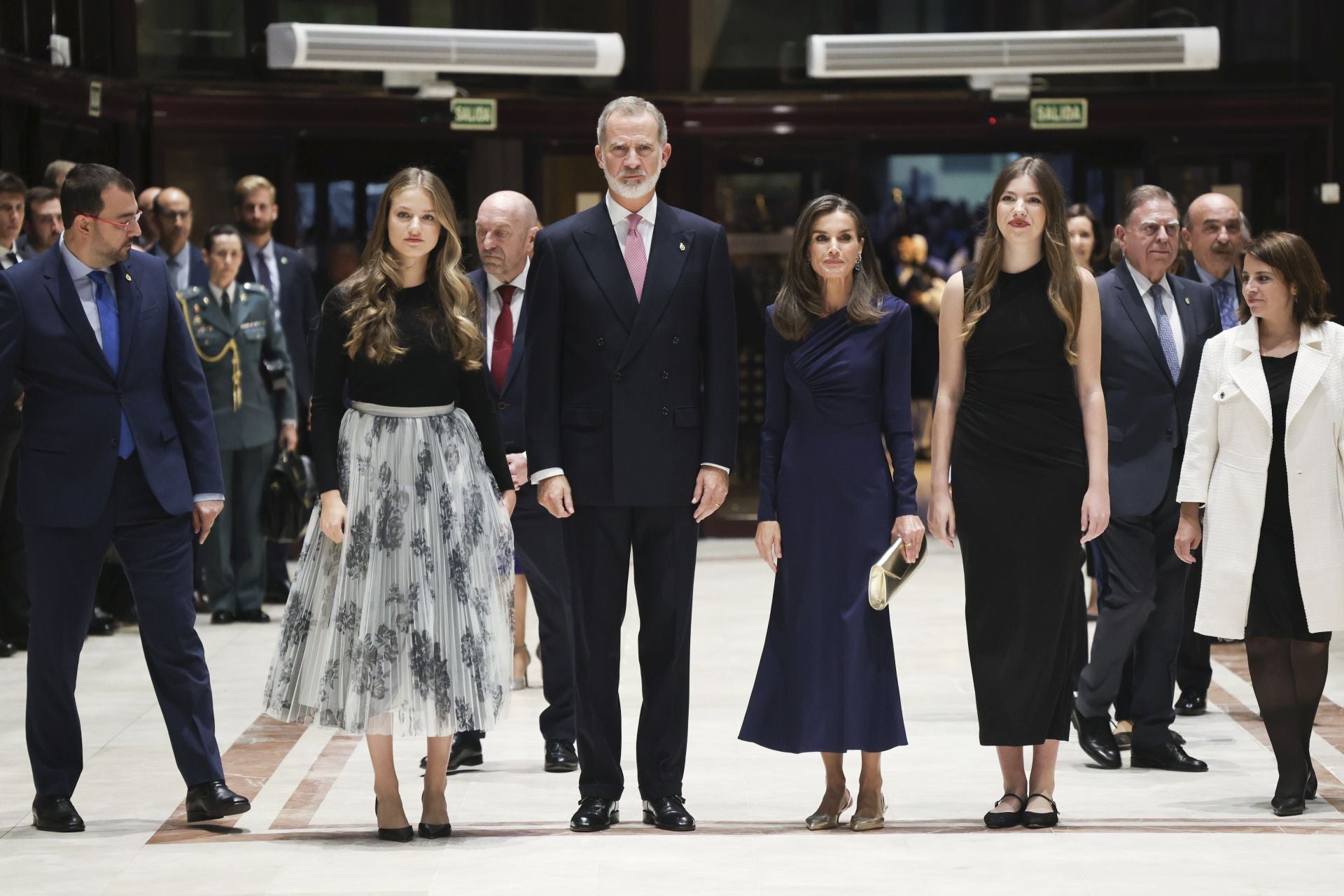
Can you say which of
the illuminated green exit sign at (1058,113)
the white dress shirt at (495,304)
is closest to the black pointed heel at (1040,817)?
the white dress shirt at (495,304)

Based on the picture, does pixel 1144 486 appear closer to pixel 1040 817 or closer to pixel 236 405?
pixel 1040 817

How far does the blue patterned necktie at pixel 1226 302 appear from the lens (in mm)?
7062

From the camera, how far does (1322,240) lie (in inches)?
465

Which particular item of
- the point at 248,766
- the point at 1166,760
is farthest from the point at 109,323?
the point at 1166,760

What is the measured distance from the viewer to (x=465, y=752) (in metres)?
5.88

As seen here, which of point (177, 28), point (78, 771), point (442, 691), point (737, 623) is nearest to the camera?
point (442, 691)

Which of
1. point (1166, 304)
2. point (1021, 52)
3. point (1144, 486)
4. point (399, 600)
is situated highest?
point (1021, 52)

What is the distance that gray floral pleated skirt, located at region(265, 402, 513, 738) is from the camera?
15.8 ft

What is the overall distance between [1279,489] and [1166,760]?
100 cm

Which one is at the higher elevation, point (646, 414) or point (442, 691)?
point (646, 414)

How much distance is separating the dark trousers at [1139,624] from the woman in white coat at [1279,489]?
0.51 m

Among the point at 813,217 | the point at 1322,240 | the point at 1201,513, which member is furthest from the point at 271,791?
the point at 1322,240

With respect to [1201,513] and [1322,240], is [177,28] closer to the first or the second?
[1322,240]

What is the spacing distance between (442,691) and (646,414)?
33.4 inches
